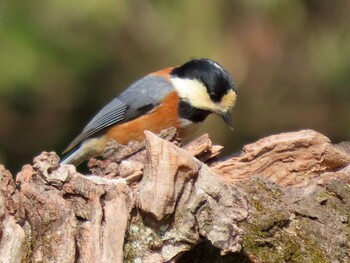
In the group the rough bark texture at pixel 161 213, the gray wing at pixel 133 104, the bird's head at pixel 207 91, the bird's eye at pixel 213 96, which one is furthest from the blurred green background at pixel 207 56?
the rough bark texture at pixel 161 213

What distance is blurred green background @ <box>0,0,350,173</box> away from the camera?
667 centimetres

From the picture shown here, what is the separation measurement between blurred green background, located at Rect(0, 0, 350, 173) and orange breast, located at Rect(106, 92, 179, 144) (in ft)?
4.20

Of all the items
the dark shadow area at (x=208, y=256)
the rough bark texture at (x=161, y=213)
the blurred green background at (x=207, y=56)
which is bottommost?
the blurred green background at (x=207, y=56)

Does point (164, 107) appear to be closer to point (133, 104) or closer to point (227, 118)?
point (133, 104)

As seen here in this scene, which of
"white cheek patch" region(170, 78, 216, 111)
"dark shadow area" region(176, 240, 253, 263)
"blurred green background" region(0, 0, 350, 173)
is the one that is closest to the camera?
"dark shadow area" region(176, 240, 253, 263)

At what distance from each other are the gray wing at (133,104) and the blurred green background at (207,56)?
3.19ft

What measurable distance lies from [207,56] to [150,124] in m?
2.36

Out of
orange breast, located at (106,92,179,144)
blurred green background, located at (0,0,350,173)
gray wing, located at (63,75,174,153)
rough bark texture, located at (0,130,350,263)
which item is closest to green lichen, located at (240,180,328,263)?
rough bark texture, located at (0,130,350,263)

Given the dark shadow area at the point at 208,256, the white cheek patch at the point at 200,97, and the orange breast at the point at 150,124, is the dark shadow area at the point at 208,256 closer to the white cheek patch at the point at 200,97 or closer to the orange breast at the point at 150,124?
the orange breast at the point at 150,124

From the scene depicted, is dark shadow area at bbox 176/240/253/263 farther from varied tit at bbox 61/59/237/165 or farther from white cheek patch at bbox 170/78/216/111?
white cheek patch at bbox 170/78/216/111

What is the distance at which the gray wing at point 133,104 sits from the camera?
5.26 metres

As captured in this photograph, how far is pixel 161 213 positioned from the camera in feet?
10.3

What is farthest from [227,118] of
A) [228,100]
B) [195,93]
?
[195,93]

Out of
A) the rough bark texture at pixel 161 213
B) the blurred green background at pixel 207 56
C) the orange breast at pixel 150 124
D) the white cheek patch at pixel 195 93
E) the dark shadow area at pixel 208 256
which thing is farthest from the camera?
the blurred green background at pixel 207 56
